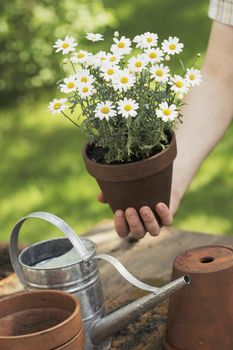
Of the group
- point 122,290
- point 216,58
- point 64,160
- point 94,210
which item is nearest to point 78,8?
point 64,160

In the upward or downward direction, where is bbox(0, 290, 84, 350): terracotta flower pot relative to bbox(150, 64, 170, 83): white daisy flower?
downward

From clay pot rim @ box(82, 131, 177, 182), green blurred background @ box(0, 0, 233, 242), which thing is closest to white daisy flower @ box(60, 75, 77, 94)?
clay pot rim @ box(82, 131, 177, 182)

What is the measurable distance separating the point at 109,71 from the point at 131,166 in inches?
9.1

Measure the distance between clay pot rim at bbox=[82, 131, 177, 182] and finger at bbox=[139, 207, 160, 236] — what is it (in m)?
0.12

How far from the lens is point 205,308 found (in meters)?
1.70

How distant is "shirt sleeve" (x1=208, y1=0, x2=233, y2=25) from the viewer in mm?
2355

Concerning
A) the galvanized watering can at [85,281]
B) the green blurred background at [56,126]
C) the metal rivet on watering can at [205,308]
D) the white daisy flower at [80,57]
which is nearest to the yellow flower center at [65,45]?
the white daisy flower at [80,57]

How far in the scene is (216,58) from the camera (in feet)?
7.82

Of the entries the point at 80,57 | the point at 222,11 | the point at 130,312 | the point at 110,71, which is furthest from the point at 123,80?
the point at 222,11

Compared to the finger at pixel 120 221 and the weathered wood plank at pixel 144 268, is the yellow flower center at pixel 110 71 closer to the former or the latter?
the finger at pixel 120 221

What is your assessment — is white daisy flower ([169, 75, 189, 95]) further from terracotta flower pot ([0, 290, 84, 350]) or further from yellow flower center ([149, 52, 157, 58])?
terracotta flower pot ([0, 290, 84, 350])

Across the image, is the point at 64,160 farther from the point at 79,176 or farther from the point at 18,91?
the point at 18,91

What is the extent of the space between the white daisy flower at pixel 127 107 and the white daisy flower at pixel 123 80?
29mm

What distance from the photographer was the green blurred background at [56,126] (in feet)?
13.9
